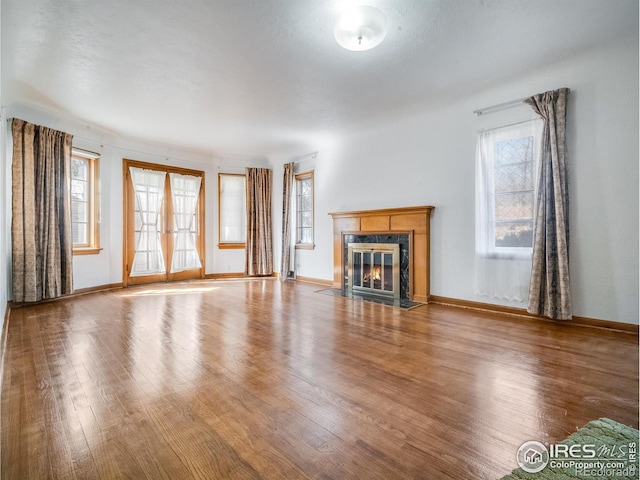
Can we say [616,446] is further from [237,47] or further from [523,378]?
[237,47]

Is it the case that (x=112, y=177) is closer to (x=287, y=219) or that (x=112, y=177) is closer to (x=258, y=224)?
(x=258, y=224)

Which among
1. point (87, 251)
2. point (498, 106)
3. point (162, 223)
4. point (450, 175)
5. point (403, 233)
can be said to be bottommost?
point (87, 251)

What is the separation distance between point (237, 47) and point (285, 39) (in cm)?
48

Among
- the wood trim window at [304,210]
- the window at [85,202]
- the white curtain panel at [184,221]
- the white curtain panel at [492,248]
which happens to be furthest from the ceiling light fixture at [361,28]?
the white curtain panel at [184,221]

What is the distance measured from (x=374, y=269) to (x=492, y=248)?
1692mm

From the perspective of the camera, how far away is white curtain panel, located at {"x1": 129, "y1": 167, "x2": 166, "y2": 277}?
5523mm

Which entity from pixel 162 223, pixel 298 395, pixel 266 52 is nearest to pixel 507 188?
pixel 266 52

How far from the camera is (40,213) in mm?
4023

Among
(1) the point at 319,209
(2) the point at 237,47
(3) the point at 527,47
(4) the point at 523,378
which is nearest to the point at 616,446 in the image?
(4) the point at 523,378

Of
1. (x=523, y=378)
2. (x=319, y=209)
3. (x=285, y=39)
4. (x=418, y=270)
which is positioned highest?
(x=285, y=39)

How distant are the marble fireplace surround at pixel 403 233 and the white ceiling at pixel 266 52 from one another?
1.49m

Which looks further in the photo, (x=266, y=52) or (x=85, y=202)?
(x=85, y=202)

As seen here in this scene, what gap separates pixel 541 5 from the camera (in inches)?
90.3

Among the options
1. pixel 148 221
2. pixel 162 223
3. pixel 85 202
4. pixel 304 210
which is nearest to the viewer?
pixel 85 202
